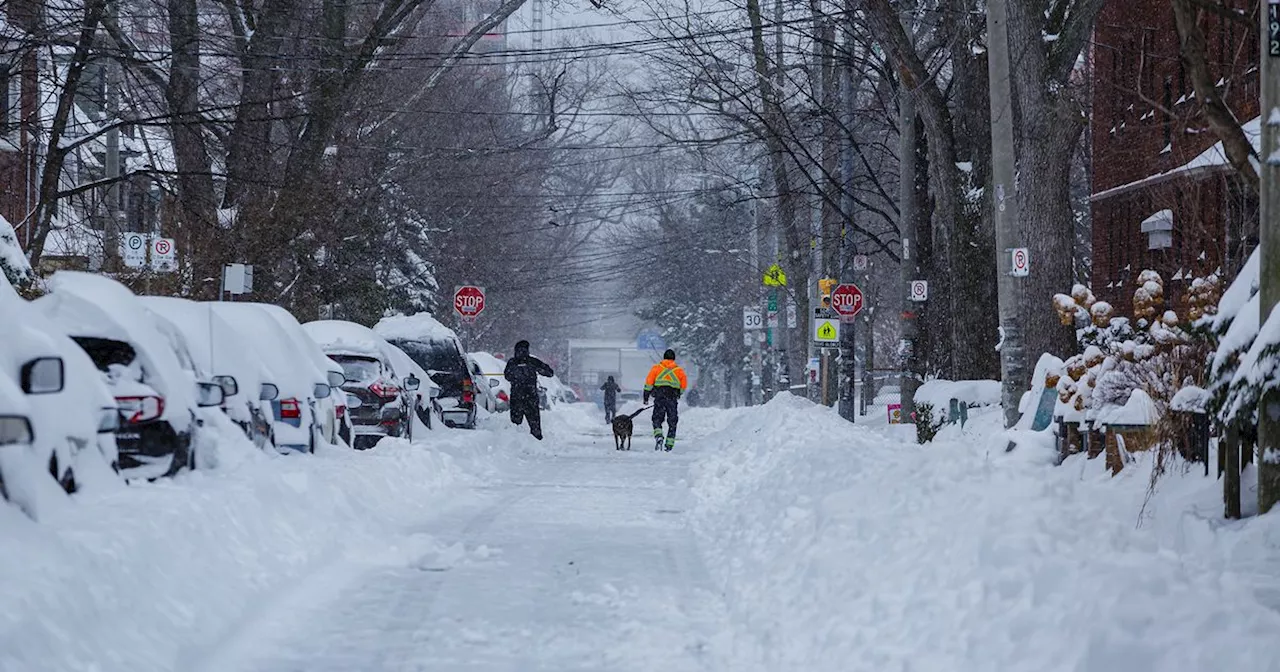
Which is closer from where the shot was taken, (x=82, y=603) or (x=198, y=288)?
(x=82, y=603)

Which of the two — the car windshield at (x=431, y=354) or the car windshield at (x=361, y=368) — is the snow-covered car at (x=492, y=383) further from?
the car windshield at (x=361, y=368)

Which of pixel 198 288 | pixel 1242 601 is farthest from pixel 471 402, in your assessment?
pixel 1242 601

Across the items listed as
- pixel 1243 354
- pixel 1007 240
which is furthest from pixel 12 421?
pixel 1007 240

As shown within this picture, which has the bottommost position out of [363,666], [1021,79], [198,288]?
[363,666]

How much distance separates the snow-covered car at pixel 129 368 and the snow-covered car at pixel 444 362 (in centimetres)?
1655

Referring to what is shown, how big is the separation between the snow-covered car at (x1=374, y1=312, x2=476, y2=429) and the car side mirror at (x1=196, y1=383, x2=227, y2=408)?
50.4ft

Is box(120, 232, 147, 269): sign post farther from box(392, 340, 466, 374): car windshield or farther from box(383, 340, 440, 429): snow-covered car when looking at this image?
box(392, 340, 466, 374): car windshield

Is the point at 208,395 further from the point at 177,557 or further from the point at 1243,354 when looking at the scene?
the point at 1243,354

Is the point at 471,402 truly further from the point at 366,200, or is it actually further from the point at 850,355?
Result: the point at 366,200

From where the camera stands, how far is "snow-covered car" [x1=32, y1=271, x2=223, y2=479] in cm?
1213

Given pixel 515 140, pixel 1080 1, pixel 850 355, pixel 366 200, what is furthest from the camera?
pixel 515 140

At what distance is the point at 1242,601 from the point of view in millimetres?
6113

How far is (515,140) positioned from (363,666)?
2118 inches

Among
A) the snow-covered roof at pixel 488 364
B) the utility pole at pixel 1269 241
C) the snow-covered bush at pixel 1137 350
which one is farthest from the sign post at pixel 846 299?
the utility pole at pixel 1269 241
